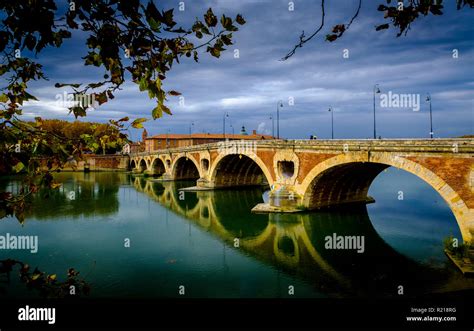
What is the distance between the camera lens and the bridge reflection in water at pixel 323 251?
13436mm

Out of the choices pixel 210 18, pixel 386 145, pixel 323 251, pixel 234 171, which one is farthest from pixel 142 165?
pixel 210 18

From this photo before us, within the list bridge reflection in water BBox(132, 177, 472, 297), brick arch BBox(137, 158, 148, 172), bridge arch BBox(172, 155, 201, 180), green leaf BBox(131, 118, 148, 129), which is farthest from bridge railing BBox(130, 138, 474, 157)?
brick arch BBox(137, 158, 148, 172)

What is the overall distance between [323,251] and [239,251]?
15.0ft

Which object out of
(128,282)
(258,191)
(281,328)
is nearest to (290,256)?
(128,282)

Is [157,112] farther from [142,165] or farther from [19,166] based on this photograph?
[142,165]

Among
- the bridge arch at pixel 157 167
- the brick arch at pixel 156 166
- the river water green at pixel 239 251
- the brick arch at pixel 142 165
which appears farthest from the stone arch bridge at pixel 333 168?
the brick arch at pixel 142 165

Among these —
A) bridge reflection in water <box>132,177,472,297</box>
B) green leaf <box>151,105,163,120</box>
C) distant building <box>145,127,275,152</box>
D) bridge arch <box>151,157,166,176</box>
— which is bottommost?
bridge reflection in water <box>132,177,472,297</box>

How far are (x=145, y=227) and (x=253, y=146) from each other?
1279 cm

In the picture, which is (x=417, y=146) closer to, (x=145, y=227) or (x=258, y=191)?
(x=145, y=227)

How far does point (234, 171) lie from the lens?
142 ft

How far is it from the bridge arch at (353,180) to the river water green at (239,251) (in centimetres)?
129

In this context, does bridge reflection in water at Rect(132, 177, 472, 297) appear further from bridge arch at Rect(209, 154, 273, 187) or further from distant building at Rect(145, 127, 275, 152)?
distant building at Rect(145, 127, 275, 152)

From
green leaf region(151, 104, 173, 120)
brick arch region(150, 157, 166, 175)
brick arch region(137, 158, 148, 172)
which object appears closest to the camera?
green leaf region(151, 104, 173, 120)

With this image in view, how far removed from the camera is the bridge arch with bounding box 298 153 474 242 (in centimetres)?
1581
